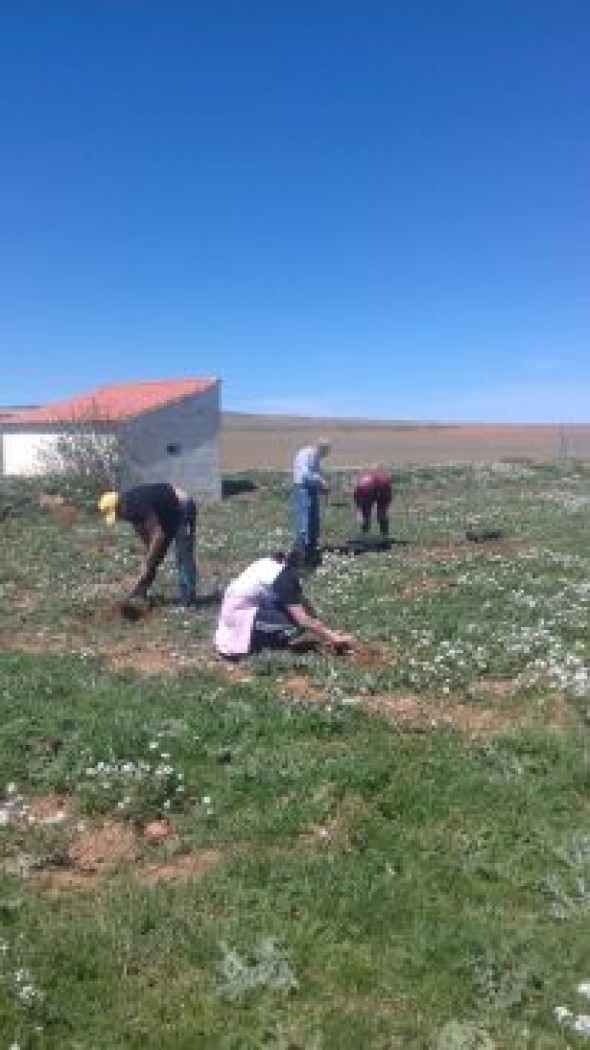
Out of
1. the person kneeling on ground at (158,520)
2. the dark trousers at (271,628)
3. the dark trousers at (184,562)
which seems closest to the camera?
the dark trousers at (271,628)

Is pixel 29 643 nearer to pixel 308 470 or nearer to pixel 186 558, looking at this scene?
pixel 186 558

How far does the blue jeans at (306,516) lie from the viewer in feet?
69.2

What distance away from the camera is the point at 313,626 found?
42.5 ft

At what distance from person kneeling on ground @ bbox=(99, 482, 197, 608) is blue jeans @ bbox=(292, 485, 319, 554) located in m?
4.40

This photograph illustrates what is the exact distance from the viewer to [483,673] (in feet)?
41.3

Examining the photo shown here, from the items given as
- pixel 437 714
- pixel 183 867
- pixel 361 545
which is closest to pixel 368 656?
pixel 437 714

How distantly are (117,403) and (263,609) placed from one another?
32.0 m

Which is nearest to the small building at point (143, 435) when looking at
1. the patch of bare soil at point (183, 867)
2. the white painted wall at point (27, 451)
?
the white painted wall at point (27, 451)

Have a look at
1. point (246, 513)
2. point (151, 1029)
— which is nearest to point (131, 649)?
point (151, 1029)

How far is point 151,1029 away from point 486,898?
7.22 feet

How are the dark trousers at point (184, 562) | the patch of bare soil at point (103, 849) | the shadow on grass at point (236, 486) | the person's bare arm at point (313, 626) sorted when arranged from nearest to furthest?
the patch of bare soil at point (103, 849)
the person's bare arm at point (313, 626)
the dark trousers at point (184, 562)
the shadow on grass at point (236, 486)

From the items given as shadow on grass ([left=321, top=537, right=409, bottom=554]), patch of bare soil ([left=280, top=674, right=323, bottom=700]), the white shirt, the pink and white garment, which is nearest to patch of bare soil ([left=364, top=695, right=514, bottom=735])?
patch of bare soil ([left=280, top=674, right=323, bottom=700])

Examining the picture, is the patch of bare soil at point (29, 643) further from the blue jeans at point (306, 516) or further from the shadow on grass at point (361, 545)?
the shadow on grass at point (361, 545)

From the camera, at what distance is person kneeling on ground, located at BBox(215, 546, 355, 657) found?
13.1 meters
